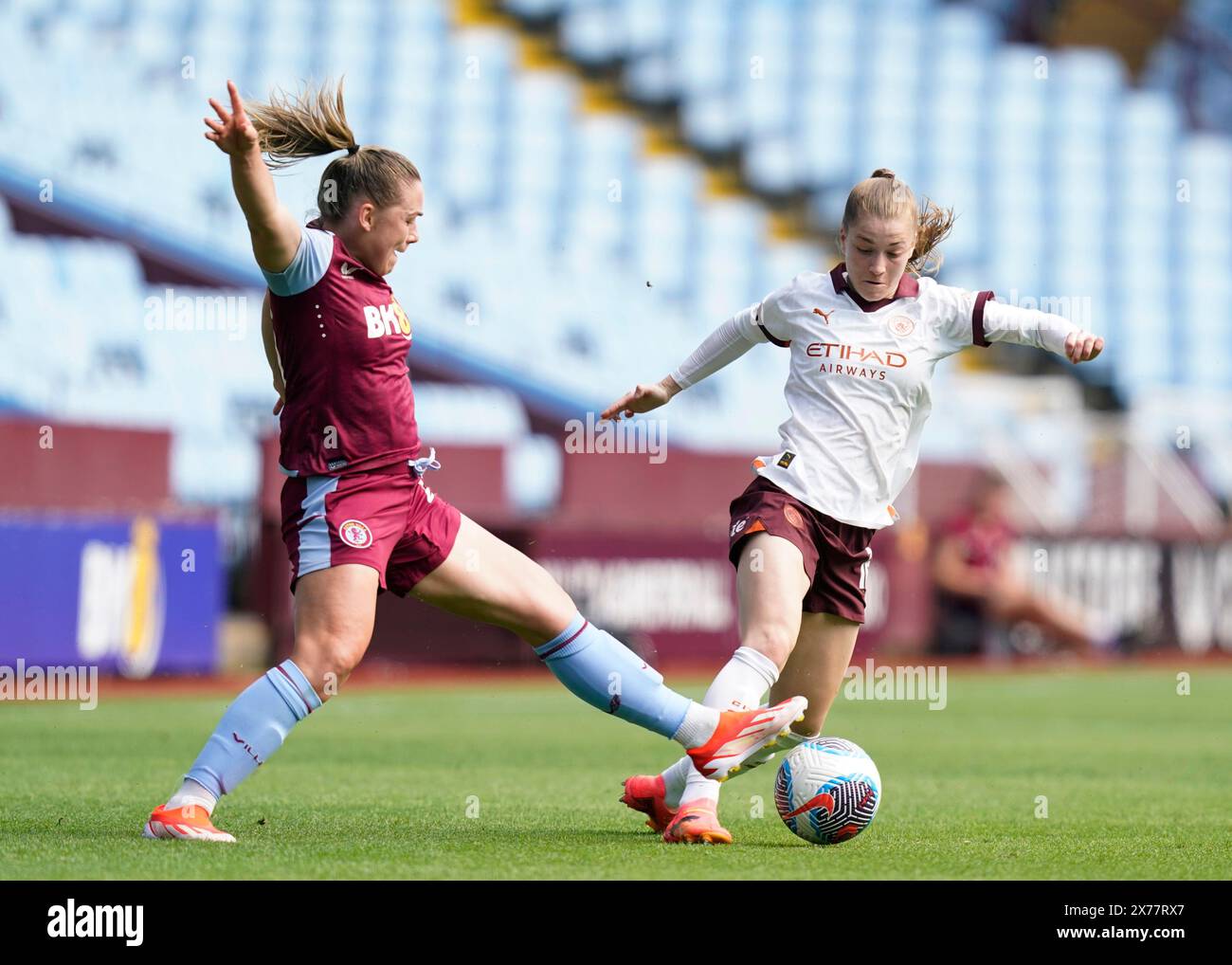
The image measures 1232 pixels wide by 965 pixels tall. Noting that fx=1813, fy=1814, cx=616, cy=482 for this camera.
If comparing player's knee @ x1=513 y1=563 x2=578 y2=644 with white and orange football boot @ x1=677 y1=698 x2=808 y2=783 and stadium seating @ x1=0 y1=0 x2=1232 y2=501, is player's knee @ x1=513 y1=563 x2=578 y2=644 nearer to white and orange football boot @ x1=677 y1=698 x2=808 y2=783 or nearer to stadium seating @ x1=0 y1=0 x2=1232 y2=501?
white and orange football boot @ x1=677 y1=698 x2=808 y2=783

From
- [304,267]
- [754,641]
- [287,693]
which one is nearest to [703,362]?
[754,641]

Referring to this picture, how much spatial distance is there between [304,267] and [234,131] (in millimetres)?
487

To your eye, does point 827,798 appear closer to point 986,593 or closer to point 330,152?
point 330,152

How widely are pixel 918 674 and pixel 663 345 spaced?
4630 mm

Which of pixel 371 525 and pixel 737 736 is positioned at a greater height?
pixel 371 525

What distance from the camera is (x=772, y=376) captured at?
742 inches

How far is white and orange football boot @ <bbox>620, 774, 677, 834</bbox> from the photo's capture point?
5578 millimetres

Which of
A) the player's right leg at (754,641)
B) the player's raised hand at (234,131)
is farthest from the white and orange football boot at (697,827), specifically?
the player's raised hand at (234,131)

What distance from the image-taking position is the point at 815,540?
5.46 m

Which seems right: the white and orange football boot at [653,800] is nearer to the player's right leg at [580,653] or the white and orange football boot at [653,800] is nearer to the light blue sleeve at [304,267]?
the player's right leg at [580,653]

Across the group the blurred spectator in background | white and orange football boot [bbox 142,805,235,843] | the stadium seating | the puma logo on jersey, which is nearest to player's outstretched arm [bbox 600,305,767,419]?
the puma logo on jersey

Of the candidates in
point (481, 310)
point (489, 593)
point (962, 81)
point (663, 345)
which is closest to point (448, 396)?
point (481, 310)
